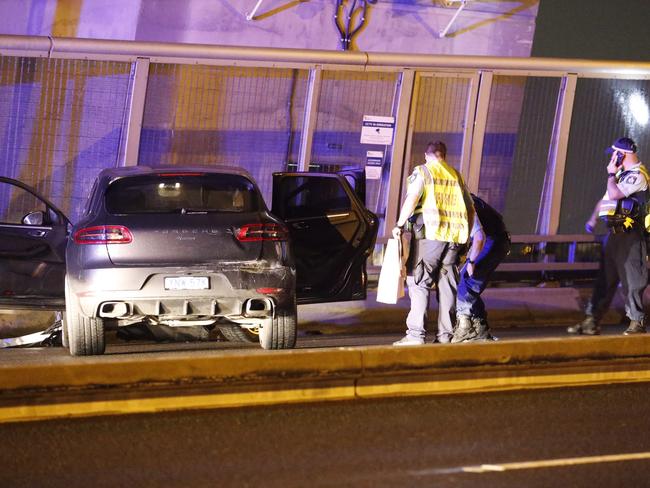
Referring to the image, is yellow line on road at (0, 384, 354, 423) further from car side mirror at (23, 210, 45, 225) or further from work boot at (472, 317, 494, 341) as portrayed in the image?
car side mirror at (23, 210, 45, 225)

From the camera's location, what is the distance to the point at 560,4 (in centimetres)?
1884

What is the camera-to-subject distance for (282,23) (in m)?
17.6

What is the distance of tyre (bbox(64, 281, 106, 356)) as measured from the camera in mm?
9930

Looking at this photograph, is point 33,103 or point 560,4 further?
point 560,4

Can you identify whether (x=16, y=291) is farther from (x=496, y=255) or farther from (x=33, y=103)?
(x=496, y=255)

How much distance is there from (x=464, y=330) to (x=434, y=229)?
1218 mm

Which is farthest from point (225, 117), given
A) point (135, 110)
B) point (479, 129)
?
point (479, 129)

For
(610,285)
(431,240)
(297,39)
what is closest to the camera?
(431,240)

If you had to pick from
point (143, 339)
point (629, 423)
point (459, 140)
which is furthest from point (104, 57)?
point (629, 423)

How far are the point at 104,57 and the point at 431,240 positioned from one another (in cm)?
494

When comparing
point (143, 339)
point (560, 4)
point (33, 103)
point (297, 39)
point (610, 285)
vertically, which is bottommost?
point (143, 339)

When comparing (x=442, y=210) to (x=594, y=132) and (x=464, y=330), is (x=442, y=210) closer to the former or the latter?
(x=464, y=330)

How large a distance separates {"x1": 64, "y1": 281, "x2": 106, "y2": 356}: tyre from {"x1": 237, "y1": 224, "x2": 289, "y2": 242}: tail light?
1373 millimetres

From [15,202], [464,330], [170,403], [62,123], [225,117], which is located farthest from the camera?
[225,117]
